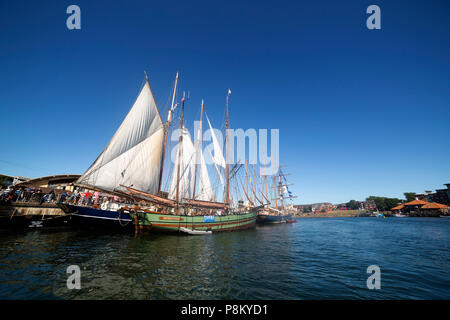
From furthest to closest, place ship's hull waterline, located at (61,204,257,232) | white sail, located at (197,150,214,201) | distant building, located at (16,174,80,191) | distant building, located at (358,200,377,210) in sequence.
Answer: distant building, located at (358,200,377,210) < white sail, located at (197,150,214,201) < distant building, located at (16,174,80,191) < ship's hull waterline, located at (61,204,257,232)

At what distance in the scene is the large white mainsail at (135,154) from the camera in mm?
19453

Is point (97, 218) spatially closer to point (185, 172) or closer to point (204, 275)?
point (204, 275)

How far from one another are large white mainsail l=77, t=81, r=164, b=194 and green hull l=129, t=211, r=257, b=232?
5.29 metres

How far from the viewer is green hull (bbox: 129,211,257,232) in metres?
19.5

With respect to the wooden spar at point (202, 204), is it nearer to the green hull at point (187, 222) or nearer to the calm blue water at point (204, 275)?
the green hull at point (187, 222)

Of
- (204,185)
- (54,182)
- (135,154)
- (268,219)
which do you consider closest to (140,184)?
(135,154)

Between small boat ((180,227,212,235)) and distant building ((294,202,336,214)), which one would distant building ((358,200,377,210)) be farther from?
small boat ((180,227,212,235))

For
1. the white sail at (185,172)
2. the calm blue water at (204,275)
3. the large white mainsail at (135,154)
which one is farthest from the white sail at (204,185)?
the calm blue water at (204,275)

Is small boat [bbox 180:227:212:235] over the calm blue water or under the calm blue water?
under

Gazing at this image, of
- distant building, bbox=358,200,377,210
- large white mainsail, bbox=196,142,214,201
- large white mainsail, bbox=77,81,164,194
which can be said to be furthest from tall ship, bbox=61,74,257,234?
distant building, bbox=358,200,377,210

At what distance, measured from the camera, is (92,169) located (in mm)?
19062

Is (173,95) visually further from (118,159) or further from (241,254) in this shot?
(241,254)
